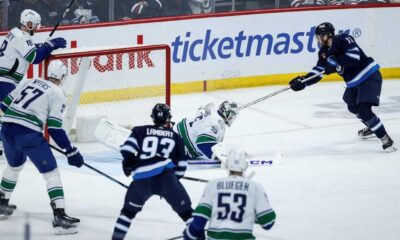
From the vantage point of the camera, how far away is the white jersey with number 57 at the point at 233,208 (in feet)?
18.2

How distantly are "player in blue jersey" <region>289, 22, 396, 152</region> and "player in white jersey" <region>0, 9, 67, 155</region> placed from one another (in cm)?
213

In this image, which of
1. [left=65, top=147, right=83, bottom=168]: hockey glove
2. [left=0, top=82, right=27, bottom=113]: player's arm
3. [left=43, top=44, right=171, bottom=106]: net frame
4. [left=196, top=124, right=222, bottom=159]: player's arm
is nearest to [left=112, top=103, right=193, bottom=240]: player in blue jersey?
[left=65, top=147, right=83, bottom=168]: hockey glove

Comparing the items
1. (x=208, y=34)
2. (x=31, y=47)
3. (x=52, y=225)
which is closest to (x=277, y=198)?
(x=52, y=225)

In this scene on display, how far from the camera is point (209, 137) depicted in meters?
7.96

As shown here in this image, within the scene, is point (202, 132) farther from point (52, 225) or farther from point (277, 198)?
point (52, 225)

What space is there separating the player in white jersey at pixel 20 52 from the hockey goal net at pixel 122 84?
1.89 feet

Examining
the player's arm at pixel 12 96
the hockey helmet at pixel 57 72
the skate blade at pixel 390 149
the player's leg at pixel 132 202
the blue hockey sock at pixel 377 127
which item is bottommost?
the player's leg at pixel 132 202

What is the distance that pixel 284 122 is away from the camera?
10648mm

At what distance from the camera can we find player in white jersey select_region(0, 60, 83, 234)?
7008 mm

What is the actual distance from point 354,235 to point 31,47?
3000 mm

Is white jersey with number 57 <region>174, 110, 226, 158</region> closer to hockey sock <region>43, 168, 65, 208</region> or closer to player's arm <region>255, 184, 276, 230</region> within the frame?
hockey sock <region>43, 168, 65, 208</region>

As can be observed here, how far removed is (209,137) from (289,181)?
0.93 metres

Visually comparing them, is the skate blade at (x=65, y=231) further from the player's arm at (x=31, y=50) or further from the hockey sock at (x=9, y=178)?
the player's arm at (x=31, y=50)

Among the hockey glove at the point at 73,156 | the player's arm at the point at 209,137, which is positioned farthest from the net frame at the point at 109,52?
the hockey glove at the point at 73,156
